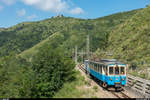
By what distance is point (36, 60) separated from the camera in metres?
24.6

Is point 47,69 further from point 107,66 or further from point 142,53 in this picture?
point 142,53

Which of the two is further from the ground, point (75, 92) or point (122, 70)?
point (122, 70)

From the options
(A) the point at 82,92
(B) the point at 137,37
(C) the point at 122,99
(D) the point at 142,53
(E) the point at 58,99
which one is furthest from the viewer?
(B) the point at 137,37

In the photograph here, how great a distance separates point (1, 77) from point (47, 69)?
94.5 ft

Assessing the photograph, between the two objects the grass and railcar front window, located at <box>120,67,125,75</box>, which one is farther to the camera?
railcar front window, located at <box>120,67,125,75</box>

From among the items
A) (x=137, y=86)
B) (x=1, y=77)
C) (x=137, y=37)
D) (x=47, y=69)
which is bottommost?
(x=1, y=77)

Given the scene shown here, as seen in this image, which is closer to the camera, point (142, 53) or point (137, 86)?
point (137, 86)

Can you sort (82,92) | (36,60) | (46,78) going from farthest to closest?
(36,60), (46,78), (82,92)

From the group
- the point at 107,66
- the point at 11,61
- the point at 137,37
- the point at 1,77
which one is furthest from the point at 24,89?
the point at 11,61

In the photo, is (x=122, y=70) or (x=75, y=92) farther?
(x=122, y=70)

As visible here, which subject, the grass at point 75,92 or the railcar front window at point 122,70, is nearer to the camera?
the grass at point 75,92

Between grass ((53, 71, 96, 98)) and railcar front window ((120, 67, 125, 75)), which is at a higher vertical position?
railcar front window ((120, 67, 125, 75))

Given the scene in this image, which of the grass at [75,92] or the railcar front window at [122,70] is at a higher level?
the railcar front window at [122,70]

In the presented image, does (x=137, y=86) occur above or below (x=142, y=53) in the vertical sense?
below
